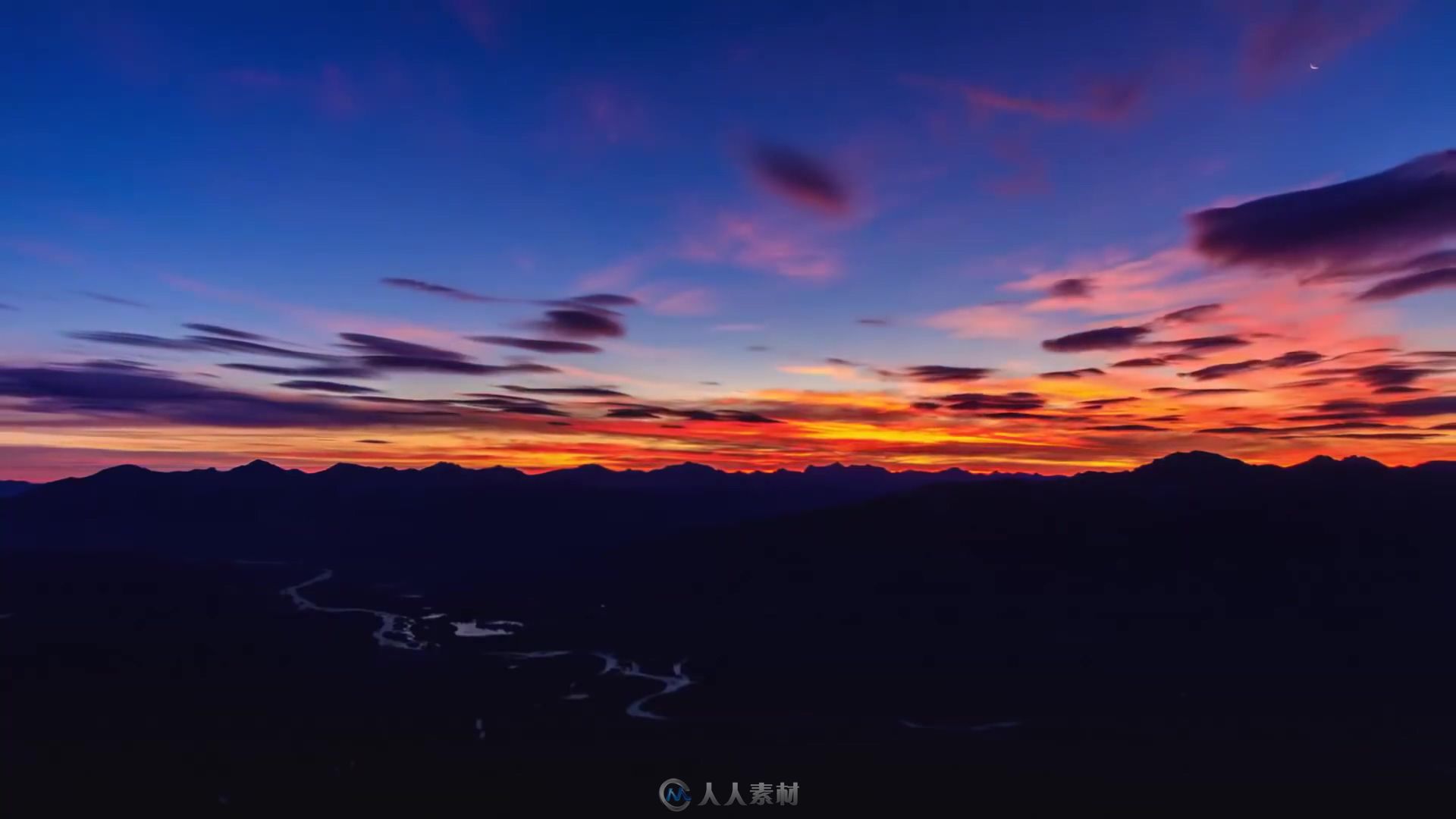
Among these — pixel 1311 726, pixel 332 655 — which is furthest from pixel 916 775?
pixel 332 655

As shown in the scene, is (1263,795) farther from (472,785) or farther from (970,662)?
(472,785)

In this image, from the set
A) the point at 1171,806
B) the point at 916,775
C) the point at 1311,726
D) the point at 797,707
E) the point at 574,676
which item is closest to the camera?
the point at 1171,806

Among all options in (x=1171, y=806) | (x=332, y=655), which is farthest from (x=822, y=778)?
(x=332, y=655)

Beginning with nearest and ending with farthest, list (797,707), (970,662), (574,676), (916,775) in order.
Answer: (916,775)
(797,707)
(574,676)
(970,662)

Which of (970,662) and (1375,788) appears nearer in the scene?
(1375,788)

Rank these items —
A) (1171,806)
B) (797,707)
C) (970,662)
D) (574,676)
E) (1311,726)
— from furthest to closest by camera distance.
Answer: (970,662) < (574,676) < (797,707) < (1311,726) < (1171,806)

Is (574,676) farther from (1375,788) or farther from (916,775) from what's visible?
(1375,788)
